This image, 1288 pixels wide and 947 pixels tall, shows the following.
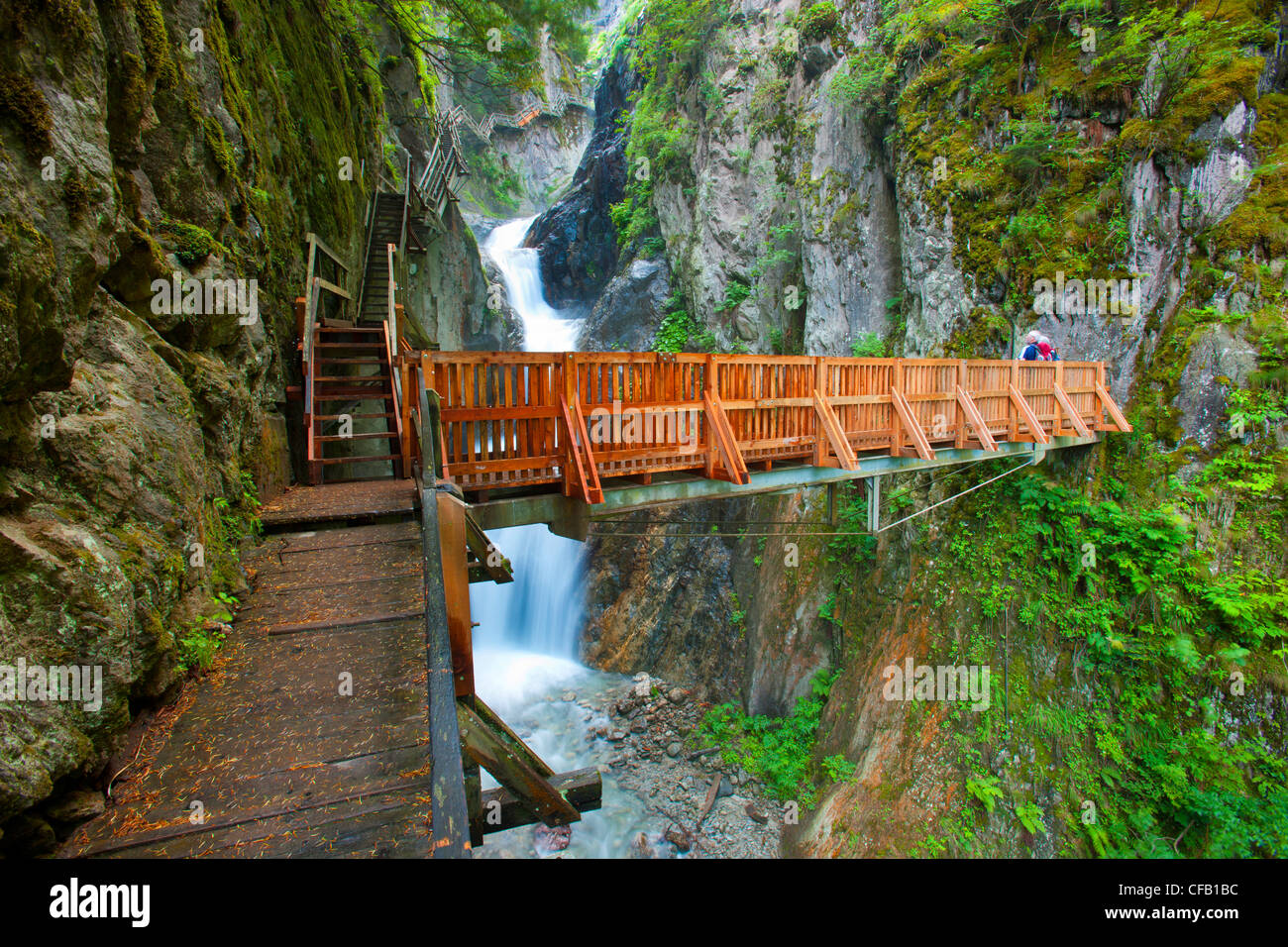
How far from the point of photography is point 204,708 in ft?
8.07

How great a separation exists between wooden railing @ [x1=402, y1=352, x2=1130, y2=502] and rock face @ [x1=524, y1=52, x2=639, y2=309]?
74.7ft

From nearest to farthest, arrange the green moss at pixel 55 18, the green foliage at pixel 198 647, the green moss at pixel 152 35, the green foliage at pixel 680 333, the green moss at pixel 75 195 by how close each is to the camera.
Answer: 1. the green moss at pixel 55 18
2. the green moss at pixel 75 195
3. the green foliage at pixel 198 647
4. the green moss at pixel 152 35
5. the green foliage at pixel 680 333

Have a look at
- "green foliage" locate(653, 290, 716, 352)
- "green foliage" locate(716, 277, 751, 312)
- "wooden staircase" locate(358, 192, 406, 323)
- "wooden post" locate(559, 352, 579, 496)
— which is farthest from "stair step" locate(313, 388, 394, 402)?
"green foliage" locate(716, 277, 751, 312)

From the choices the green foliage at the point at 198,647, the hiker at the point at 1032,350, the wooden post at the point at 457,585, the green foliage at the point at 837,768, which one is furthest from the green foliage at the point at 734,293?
the green foliage at the point at 198,647

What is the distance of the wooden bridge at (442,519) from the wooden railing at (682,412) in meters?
0.03

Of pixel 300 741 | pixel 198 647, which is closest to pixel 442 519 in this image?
pixel 198 647

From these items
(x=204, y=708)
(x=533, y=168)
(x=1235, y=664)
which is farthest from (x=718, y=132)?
(x=533, y=168)

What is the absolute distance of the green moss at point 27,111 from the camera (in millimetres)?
2088

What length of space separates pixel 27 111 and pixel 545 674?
52.4 ft

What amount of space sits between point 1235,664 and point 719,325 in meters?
15.3

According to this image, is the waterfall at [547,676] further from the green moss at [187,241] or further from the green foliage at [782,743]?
the green moss at [187,241]

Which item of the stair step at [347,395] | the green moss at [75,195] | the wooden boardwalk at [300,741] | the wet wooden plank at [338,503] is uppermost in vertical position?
the green moss at [75,195]

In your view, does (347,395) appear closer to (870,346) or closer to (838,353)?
(870,346)

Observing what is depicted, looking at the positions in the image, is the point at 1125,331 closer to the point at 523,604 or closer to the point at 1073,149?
the point at 1073,149
